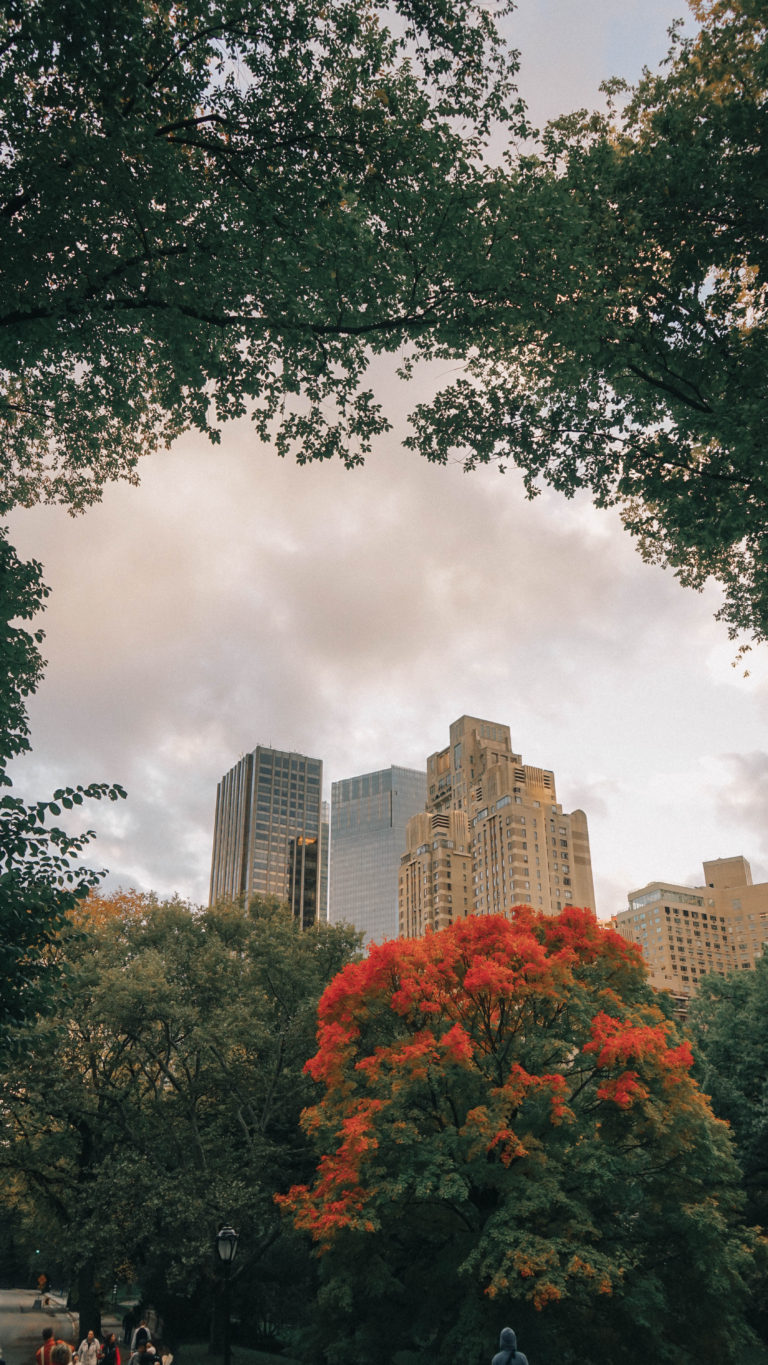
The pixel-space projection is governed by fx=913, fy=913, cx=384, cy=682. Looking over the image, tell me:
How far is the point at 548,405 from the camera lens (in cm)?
1400

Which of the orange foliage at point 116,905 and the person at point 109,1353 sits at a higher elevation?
the orange foliage at point 116,905

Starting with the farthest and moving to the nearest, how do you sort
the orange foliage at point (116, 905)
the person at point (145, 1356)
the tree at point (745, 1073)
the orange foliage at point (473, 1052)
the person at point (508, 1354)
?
1. the orange foliage at point (116, 905)
2. the tree at point (745, 1073)
3. the orange foliage at point (473, 1052)
4. the person at point (145, 1356)
5. the person at point (508, 1354)

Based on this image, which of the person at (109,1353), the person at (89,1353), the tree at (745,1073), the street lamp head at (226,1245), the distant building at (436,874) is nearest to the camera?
the street lamp head at (226,1245)

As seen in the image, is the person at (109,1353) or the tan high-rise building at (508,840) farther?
the tan high-rise building at (508,840)

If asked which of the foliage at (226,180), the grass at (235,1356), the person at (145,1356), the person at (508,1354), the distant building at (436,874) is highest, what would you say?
the distant building at (436,874)

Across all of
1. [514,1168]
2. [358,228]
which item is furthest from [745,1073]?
[358,228]

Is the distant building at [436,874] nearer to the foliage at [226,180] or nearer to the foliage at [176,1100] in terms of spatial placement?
the foliage at [176,1100]

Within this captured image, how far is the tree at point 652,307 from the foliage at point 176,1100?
59.5ft

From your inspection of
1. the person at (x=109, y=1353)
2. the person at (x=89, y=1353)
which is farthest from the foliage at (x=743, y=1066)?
the person at (x=89, y=1353)

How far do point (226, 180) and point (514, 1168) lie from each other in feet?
59.6

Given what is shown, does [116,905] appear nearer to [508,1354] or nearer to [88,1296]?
[88,1296]

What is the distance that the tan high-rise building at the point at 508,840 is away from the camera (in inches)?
5704

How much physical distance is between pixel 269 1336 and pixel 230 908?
623 inches

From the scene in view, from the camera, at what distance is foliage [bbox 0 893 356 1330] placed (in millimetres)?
23359
